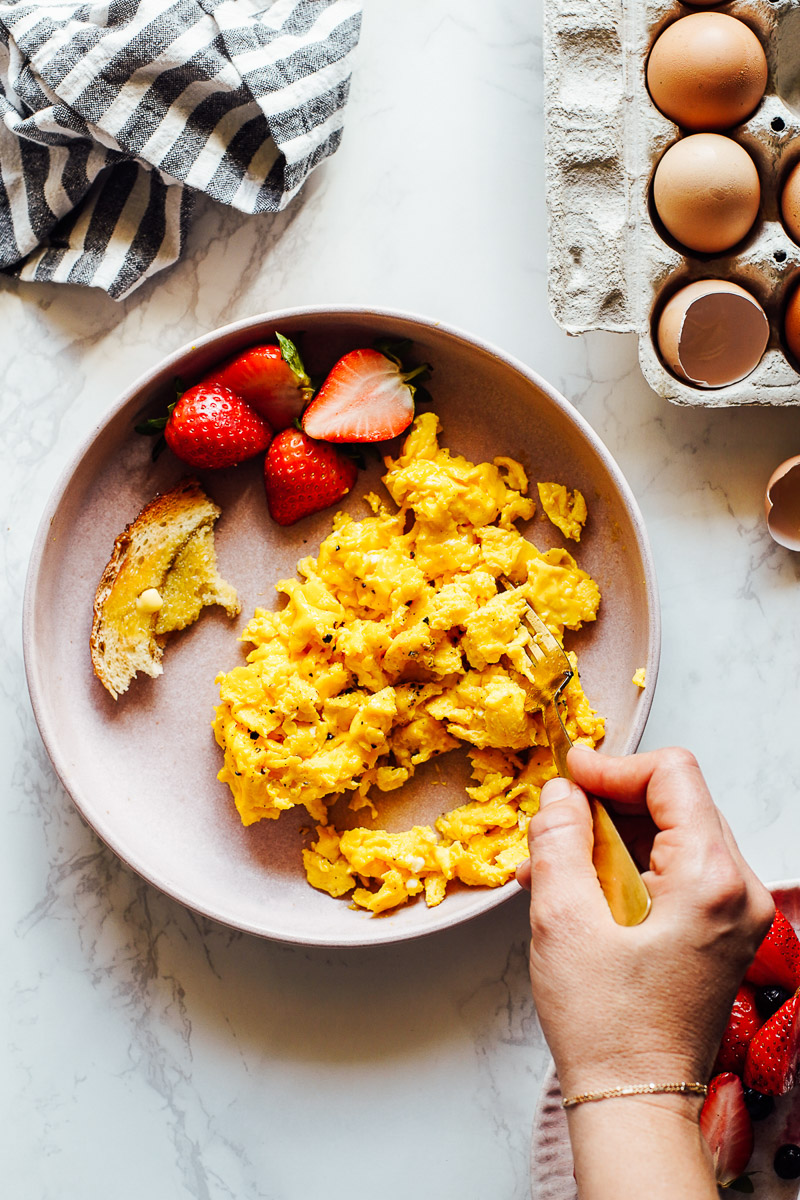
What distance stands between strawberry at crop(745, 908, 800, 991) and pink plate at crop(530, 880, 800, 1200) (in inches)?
2.1

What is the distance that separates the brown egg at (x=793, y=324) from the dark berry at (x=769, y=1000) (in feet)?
3.52

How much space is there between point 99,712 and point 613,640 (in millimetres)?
939

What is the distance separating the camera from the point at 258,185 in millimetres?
1686

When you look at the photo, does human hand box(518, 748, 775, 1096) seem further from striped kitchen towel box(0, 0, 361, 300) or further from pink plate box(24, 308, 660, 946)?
striped kitchen towel box(0, 0, 361, 300)

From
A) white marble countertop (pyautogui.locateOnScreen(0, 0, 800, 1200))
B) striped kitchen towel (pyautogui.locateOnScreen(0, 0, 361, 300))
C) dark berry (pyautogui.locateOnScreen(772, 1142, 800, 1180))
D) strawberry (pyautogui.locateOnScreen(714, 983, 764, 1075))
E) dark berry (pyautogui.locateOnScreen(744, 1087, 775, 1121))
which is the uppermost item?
striped kitchen towel (pyautogui.locateOnScreen(0, 0, 361, 300))

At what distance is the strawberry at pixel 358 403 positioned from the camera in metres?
1.63

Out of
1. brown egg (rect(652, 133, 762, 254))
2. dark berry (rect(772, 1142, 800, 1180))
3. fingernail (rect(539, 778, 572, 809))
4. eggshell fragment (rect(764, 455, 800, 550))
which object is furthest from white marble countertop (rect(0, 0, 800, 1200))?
fingernail (rect(539, 778, 572, 809))

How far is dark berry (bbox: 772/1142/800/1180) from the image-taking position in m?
1.50

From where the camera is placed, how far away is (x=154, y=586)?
166 centimetres

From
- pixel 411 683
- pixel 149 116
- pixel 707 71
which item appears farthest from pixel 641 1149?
pixel 149 116

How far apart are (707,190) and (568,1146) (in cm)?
158

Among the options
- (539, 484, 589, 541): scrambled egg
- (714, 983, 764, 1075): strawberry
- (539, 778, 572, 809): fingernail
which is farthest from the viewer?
(539, 484, 589, 541): scrambled egg

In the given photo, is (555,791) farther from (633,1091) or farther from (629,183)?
(629,183)

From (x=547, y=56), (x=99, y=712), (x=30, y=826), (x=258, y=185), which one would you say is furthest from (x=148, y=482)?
(x=547, y=56)
